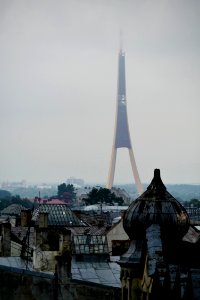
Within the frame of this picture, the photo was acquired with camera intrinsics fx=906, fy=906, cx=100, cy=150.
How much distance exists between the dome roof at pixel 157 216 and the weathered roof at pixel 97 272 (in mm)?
A: 8916

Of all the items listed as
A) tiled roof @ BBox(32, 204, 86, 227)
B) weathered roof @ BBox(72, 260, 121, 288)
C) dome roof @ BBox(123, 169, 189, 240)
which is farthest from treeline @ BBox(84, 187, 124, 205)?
dome roof @ BBox(123, 169, 189, 240)

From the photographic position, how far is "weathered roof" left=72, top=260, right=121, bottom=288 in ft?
86.3

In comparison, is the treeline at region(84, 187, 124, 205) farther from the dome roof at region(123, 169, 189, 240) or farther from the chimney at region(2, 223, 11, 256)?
the dome roof at region(123, 169, 189, 240)

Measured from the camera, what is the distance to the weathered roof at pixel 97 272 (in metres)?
26.3

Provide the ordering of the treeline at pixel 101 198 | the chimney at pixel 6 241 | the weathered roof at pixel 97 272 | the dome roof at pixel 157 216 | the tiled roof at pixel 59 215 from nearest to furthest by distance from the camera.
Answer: the dome roof at pixel 157 216 → the weathered roof at pixel 97 272 → the chimney at pixel 6 241 → the tiled roof at pixel 59 215 → the treeline at pixel 101 198

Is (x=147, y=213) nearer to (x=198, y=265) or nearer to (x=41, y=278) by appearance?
(x=198, y=265)

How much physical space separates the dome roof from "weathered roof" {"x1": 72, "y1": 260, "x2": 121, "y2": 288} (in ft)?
29.3

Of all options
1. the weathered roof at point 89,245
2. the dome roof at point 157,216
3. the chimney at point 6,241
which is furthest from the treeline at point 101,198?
the dome roof at point 157,216

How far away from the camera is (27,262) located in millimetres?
31188

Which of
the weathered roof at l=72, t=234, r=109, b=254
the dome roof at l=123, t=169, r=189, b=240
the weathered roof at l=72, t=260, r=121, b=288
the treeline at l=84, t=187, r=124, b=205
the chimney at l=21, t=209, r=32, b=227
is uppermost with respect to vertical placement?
the treeline at l=84, t=187, r=124, b=205

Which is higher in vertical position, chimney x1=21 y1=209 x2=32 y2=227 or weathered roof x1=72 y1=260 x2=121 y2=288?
chimney x1=21 y1=209 x2=32 y2=227

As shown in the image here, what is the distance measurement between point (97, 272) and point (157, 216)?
11.0m

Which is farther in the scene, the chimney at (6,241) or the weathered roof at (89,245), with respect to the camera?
the chimney at (6,241)

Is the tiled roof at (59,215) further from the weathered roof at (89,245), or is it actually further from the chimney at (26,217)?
the weathered roof at (89,245)
